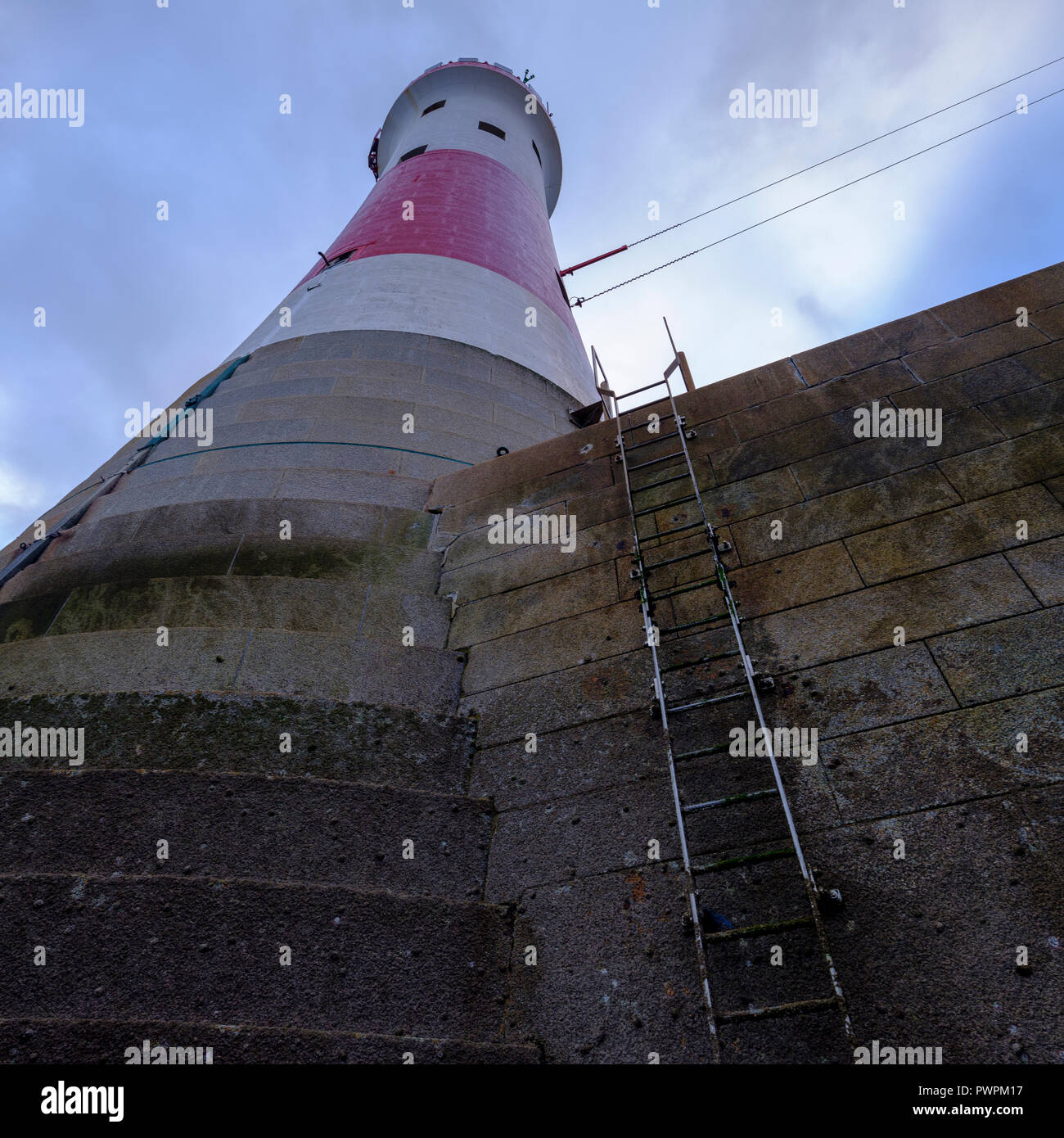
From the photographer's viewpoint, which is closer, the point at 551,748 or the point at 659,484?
the point at 551,748

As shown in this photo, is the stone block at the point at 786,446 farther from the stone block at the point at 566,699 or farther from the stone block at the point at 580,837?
the stone block at the point at 580,837

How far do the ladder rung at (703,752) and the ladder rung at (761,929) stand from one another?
0.81 m

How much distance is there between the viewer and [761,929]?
9.32ft

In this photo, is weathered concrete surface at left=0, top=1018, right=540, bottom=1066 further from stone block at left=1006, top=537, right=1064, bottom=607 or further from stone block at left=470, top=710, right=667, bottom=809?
stone block at left=1006, top=537, right=1064, bottom=607

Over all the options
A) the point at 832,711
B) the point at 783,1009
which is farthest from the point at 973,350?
the point at 783,1009

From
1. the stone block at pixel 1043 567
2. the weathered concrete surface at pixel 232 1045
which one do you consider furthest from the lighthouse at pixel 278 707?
the stone block at pixel 1043 567

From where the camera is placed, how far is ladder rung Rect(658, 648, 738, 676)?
4.01 m

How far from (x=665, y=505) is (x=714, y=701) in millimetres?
1931

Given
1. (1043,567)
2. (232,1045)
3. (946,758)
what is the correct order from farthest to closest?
(1043,567)
(946,758)
(232,1045)

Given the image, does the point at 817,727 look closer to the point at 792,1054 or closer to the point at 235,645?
the point at 792,1054

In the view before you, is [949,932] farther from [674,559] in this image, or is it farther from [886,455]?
[886,455]

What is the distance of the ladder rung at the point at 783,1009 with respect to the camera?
2.55m

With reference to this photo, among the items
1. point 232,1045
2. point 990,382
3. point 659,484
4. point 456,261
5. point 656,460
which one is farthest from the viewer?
point 456,261

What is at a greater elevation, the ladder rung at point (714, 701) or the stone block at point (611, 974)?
the ladder rung at point (714, 701)
